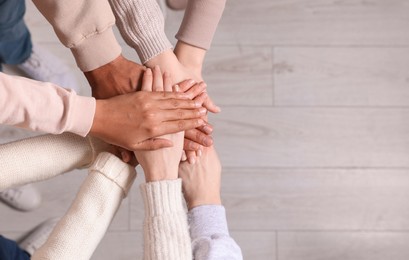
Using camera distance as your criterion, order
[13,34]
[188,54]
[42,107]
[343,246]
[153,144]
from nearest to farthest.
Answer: [42,107] < [153,144] < [188,54] < [13,34] < [343,246]

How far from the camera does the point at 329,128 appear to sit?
154cm

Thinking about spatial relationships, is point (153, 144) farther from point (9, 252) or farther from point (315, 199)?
point (315, 199)

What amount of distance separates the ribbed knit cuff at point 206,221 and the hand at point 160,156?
66 mm

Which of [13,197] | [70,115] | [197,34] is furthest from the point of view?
[13,197]

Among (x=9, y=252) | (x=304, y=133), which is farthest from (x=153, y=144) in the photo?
(x=304, y=133)

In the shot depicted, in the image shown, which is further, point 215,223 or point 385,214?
point 385,214

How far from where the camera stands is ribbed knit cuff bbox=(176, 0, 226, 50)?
1.03 metres

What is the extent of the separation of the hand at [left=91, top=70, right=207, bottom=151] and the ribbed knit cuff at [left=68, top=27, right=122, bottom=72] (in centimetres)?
7

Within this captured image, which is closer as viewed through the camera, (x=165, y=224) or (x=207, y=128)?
(x=165, y=224)

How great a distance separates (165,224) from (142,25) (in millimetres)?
317

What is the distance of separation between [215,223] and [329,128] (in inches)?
27.4

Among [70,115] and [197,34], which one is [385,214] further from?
[70,115]

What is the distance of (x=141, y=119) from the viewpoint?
935 mm

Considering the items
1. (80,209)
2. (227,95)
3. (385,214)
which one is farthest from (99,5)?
(385,214)
